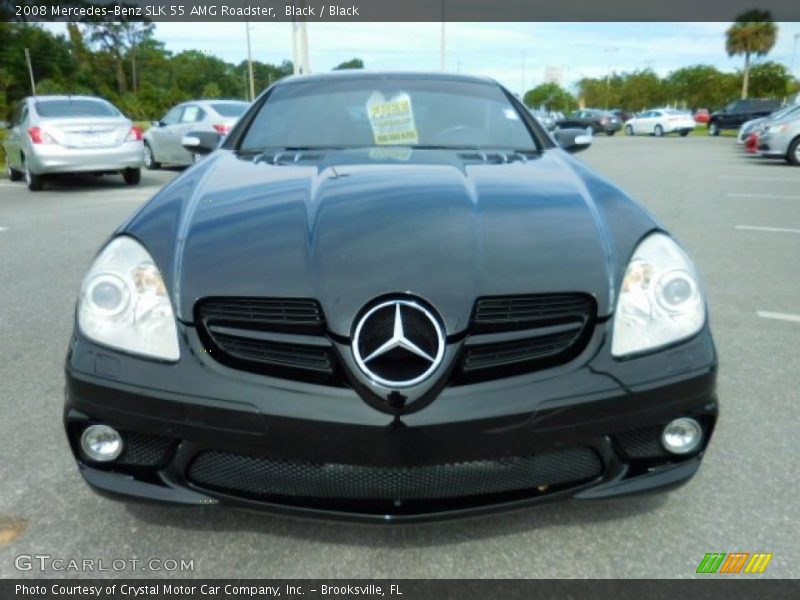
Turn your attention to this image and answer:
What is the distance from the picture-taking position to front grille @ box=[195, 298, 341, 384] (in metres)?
1.61

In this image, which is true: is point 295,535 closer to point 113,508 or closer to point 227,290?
point 113,508

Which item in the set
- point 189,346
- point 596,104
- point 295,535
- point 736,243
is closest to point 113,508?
point 295,535

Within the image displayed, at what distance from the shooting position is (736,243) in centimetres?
623

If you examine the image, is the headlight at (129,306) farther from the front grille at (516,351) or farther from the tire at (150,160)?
the tire at (150,160)

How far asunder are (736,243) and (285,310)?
570 centimetres

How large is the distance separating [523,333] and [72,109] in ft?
34.1

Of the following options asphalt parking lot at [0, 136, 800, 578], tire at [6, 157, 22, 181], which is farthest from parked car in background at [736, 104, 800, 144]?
tire at [6, 157, 22, 181]

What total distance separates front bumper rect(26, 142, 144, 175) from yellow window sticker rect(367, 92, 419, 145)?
799 centimetres

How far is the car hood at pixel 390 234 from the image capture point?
1.66m

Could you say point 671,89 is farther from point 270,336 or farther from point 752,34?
point 270,336

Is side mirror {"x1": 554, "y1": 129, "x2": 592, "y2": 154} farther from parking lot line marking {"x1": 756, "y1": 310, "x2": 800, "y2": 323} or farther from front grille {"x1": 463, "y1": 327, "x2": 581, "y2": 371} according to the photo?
front grille {"x1": 463, "y1": 327, "x2": 581, "y2": 371}

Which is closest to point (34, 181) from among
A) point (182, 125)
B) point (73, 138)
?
point (73, 138)

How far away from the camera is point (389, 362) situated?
1580mm

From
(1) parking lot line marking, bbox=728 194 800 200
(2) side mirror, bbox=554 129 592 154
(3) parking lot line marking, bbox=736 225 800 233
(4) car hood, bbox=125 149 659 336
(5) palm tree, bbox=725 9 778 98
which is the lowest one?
(3) parking lot line marking, bbox=736 225 800 233
